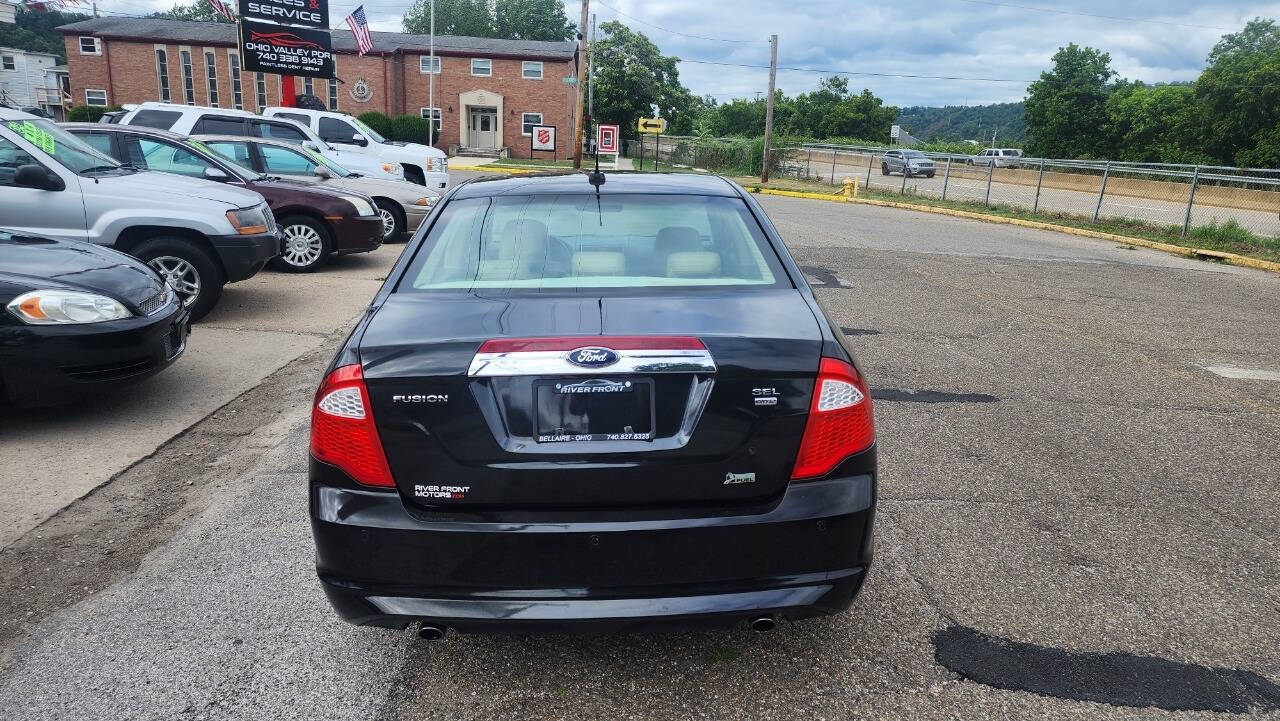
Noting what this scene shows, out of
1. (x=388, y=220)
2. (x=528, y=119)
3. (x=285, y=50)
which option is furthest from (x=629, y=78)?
(x=388, y=220)

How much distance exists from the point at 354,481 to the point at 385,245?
1171 cm

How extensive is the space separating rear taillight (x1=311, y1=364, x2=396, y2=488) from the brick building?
53173mm

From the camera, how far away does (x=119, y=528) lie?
404cm

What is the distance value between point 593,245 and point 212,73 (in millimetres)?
59569

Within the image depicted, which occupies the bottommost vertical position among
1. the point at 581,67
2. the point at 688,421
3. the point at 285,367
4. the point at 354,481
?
the point at 285,367

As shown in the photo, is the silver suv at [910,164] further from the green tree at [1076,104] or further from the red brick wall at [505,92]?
the green tree at [1076,104]

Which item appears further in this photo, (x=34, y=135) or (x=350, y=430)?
(x=34, y=135)

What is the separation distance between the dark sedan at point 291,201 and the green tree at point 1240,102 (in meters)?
51.8

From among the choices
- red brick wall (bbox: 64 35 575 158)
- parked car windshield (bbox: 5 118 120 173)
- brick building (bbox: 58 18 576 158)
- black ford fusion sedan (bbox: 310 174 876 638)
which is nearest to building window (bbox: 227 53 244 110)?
brick building (bbox: 58 18 576 158)

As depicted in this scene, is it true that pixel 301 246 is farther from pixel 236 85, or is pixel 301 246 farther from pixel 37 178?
pixel 236 85

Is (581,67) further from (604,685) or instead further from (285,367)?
(604,685)

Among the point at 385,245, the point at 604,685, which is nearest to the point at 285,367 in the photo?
the point at 604,685

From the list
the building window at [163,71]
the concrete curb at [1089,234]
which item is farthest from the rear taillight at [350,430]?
the building window at [163,71]

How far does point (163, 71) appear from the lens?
178 feet
